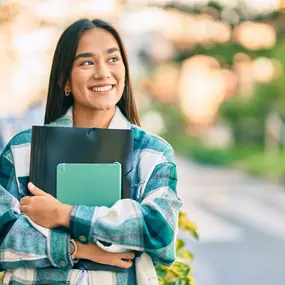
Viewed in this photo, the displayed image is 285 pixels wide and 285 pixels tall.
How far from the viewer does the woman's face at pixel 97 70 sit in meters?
1.37

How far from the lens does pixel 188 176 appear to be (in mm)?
12133

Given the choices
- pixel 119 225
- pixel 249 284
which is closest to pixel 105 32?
pixel 119 225

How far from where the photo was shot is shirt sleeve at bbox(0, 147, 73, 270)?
129cm

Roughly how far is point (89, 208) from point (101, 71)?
289 millimetres

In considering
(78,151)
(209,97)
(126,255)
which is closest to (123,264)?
(126,255)

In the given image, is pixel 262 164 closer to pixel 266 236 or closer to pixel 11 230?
pixel 266 236

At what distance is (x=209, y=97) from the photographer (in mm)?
17359

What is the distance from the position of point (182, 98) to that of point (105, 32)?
17.4 meters

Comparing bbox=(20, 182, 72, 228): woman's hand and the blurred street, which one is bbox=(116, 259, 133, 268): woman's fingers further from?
the blurred street

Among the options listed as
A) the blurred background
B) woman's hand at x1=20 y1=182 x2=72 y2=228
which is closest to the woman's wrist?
woman's hand at x1=20 y1=182 x2=72 y2=228

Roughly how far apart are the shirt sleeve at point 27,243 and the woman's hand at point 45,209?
0.01m

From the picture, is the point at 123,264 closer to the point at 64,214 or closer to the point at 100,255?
the point at 100,255

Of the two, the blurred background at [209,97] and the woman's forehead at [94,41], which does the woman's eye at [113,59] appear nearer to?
the woman's forehead at [94,41]

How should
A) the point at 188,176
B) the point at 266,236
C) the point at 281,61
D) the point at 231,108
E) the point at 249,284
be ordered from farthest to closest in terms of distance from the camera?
the point at 231,108, the point at 281,61, the point at 188,176, the point at 266,236, the point at 249,284
